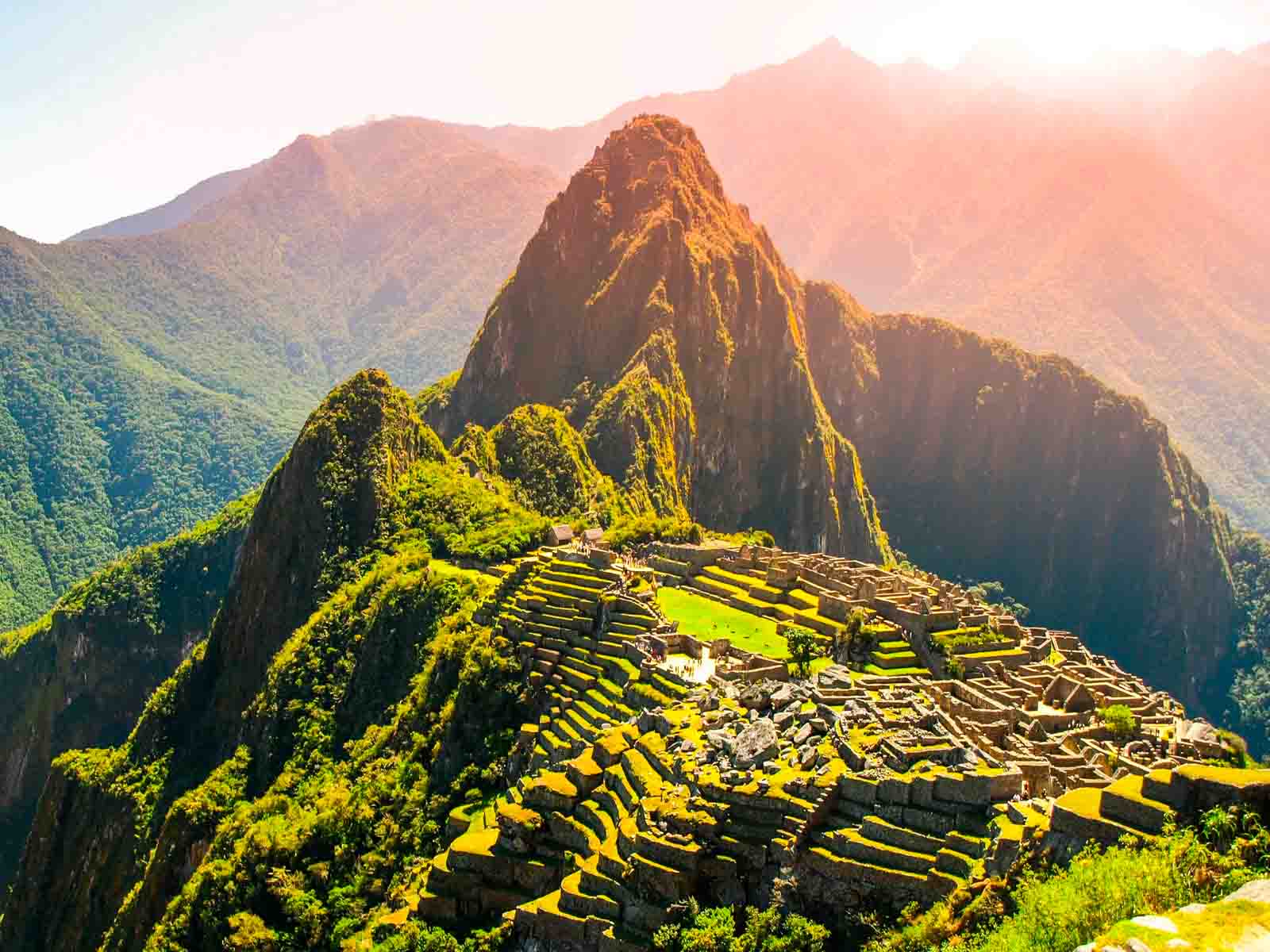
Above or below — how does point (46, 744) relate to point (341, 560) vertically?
below

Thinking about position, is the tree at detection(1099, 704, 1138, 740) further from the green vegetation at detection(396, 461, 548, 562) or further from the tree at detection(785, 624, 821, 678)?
the green vegetation at detection(396, 461, 548, 562)

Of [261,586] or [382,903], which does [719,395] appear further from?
[382,903]

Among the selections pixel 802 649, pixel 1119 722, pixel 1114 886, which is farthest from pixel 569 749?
pixel 1114 886

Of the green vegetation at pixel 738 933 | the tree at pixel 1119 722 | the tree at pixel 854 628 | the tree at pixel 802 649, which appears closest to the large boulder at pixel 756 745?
the green vegetation at pixel 738 933

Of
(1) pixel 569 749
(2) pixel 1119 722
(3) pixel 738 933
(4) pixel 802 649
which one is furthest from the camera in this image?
(4) pixel 802 649

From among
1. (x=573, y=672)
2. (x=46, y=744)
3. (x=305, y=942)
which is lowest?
(x=46, y=744)

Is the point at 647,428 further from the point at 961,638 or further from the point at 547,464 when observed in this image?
the point at 961,638

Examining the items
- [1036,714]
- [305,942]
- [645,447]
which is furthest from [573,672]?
[645,447]

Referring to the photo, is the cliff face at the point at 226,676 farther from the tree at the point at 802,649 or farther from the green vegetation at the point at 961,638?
the green vegetation at the point at 961,638
